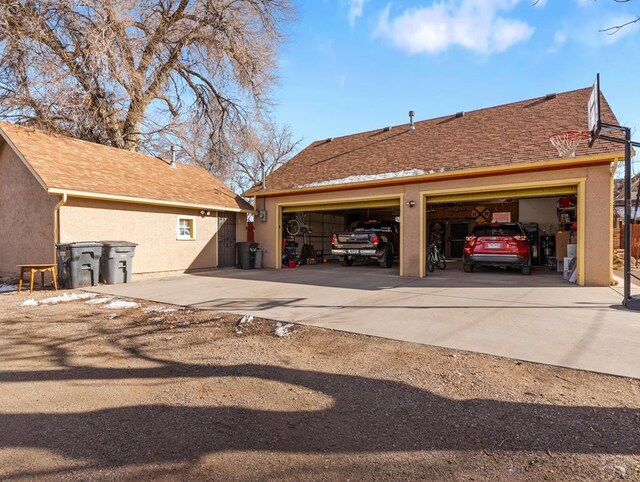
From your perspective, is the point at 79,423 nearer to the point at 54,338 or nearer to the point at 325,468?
the point at 325,468

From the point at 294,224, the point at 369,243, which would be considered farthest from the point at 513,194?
the point at 294,224

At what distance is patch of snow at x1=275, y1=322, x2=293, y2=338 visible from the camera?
510 centimetres

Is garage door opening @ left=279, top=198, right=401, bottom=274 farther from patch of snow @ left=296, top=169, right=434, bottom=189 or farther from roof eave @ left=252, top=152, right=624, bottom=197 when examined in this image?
patch of snow @ left=296, top=169, right=434, bottom=189

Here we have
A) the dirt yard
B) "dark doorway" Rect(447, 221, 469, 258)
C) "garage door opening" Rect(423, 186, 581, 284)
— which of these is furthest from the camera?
"dark doorway" Rect(447, 221, 469, 258)

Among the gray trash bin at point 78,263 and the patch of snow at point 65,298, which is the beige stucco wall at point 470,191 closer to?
the gray trash bin at point 78,263

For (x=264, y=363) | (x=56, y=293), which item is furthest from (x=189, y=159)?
(x=264, y=363)

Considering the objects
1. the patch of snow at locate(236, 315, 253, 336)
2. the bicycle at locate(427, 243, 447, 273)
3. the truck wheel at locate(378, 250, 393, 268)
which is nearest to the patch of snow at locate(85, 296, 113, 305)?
the patch of snow at locate(236, 315, 253, 336)

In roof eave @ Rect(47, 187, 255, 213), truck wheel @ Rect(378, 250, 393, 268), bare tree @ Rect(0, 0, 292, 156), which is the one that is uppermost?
bare tree @ Rect(0, 0, 292, 156)

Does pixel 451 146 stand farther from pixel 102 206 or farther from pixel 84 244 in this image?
pixel 84 244

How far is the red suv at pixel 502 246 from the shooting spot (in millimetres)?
11195

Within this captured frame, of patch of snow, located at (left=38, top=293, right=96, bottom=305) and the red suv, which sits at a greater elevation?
the red suv

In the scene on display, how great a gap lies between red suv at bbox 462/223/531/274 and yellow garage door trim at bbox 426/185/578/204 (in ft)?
3.92

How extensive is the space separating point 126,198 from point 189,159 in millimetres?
17666

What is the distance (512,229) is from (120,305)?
10.8 m
